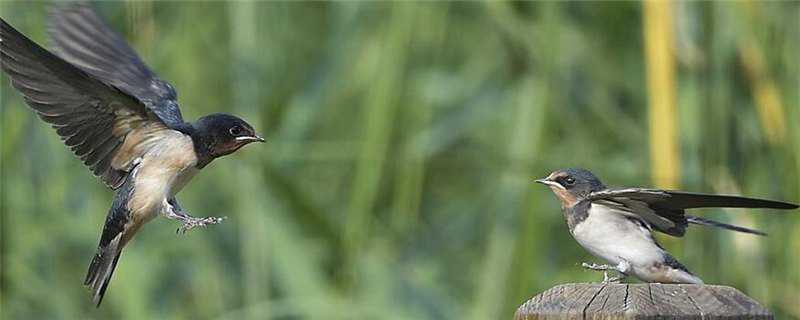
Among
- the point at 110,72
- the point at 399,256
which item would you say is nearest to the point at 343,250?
the point at 399,256

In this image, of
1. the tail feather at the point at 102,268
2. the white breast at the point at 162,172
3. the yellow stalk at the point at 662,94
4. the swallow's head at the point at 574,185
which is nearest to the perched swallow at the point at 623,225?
the swallow's head at the point at 574,185

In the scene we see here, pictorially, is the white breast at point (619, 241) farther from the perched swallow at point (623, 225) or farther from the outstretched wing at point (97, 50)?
the outstretched wing at point (97, 50)

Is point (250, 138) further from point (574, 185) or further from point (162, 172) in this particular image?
point (574, 185)

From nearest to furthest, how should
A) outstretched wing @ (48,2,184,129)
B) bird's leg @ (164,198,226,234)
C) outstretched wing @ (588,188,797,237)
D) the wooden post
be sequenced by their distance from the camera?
the wooden post
outstretched wing @ (588,188,797,237)
bird's leg @ (164,198,226,234)
outstretched wing @ (48,2,184,129)

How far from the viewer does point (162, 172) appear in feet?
9.05

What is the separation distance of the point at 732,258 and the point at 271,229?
3.81 ft

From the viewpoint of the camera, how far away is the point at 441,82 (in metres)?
6.12

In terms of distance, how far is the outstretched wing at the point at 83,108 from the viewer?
2.62 metres

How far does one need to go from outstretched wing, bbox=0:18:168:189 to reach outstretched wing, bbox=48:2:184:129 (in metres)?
0.32

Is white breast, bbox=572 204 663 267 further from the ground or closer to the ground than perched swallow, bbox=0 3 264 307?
closer to the ground

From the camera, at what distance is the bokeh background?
13.8 feet

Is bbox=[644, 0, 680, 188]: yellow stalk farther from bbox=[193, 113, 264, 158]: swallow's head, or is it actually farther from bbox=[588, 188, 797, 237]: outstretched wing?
bbox=[193, 113, 264, 158]: swallow's head

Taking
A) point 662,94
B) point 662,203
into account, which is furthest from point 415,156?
point 662,203

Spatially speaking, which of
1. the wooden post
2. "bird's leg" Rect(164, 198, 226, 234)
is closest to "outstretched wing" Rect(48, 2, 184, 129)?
"bird's leg" Rect(164, 198, 226, 234)
